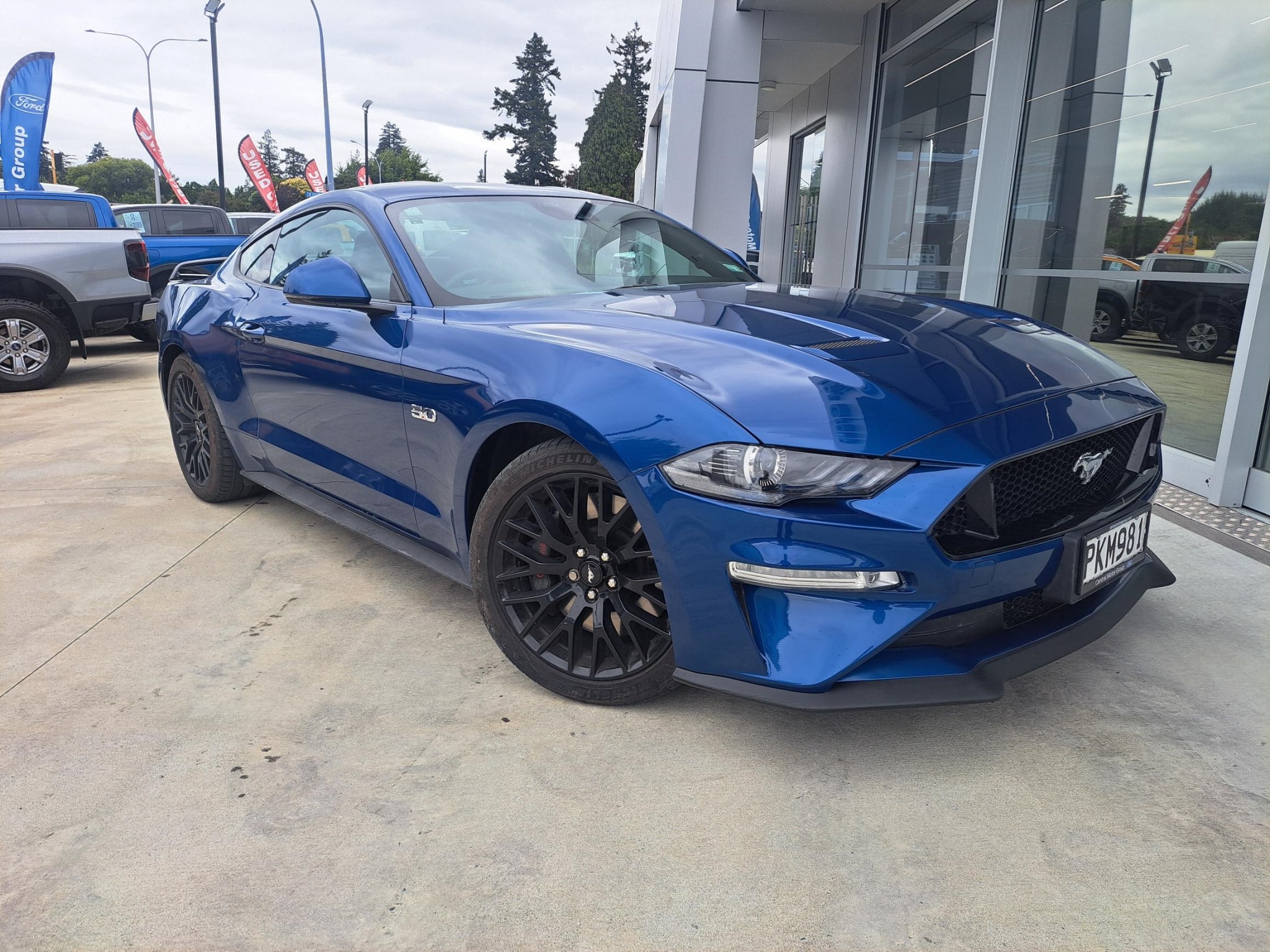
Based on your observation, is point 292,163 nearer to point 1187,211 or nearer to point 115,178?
point 115,178

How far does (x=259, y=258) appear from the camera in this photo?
13.3ft

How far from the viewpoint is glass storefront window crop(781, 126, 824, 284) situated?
13969mm

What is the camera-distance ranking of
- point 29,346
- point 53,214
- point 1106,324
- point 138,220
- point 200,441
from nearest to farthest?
1. point 200,441
2. point 1106,324
3. point 29,346
4. point 53,214
5. point 138,220

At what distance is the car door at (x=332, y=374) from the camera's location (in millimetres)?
2885

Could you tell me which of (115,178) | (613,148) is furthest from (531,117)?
(115,178)

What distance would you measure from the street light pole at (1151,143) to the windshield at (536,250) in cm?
294

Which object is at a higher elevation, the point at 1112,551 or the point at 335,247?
the point at 335,247

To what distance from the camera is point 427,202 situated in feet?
10.6

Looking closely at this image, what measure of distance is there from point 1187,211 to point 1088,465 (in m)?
3.43

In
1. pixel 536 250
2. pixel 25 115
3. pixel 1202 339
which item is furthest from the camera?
pixel 25 115

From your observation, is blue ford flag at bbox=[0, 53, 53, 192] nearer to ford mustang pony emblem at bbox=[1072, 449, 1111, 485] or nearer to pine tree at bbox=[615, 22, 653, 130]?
ford mustang pony emblem at bbox=[1072, 449, 1111, 485]

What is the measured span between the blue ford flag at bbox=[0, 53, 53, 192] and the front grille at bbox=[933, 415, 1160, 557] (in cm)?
2095

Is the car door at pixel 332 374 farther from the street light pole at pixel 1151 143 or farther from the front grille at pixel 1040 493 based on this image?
the street light pole at pixel 1151 143

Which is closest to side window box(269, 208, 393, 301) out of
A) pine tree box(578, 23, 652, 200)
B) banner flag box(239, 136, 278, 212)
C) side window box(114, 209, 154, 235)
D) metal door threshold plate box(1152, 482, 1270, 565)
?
metal door threshold plate box(1152, 482, 1270, 565)
